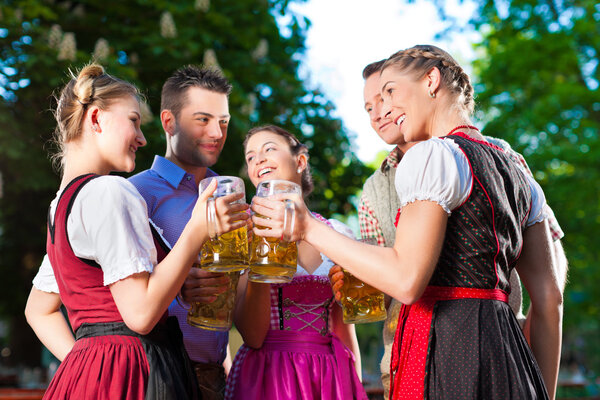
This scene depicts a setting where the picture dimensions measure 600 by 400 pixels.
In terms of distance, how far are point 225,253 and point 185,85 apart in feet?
4.87

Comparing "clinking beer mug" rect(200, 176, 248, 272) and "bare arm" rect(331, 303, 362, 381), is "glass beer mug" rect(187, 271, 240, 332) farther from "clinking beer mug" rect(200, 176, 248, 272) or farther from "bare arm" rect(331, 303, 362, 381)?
"bare arm" rect(331, 303, 362, 381)

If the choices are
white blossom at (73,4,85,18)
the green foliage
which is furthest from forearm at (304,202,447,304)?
the green foliage

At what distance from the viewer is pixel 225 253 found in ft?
5.54

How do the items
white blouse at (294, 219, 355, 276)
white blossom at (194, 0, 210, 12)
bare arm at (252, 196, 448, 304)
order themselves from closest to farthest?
bare arm at (252, 196, 448, 304) < white blouse at (294, 219, 355, 276) < white blossom at (194, 0, 210, 12)

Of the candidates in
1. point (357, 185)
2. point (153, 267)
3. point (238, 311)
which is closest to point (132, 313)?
point (153, 267)

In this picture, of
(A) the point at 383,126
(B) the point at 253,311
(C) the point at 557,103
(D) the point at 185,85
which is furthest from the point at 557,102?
(B) the point at 253,311

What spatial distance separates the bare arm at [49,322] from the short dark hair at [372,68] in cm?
173

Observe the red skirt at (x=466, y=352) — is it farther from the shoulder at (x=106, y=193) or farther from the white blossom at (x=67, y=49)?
the white blossom at (x=67, y=49)

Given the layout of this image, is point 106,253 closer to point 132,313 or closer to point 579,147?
point 132,313

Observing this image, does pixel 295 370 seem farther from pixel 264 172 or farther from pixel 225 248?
pixel 264 172

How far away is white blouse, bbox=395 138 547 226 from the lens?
5.09 feet

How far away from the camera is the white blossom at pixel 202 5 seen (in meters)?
6.51

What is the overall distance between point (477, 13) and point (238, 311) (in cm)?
1109

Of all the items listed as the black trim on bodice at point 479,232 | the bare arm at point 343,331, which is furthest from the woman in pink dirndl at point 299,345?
the black trim on bodice at point 479,232
